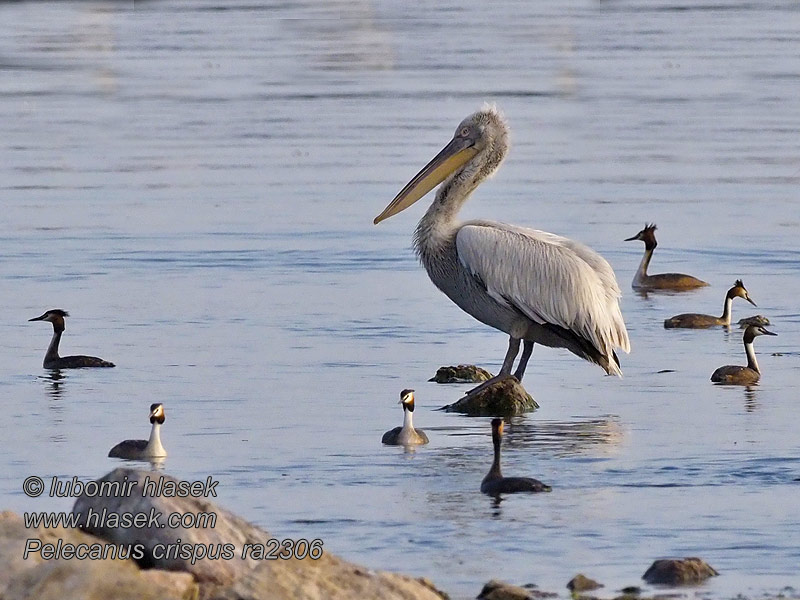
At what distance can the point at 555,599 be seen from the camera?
6.01 metres

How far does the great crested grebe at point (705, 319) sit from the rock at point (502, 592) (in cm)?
640

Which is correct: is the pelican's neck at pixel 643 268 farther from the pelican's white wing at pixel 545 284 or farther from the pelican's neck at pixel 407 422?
the pelican's neck at pixel 407 422

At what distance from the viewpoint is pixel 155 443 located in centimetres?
825

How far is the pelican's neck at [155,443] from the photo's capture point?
8.26m

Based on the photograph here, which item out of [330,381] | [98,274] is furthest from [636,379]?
[98,274]

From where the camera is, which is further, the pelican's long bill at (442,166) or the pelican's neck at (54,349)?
the pelican's long bill at (442,166)

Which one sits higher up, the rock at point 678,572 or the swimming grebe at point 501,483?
the swimming grebe at point 501,483

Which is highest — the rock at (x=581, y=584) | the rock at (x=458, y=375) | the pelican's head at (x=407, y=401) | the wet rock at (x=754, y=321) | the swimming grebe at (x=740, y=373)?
the wet rock at (x=754, y=321)

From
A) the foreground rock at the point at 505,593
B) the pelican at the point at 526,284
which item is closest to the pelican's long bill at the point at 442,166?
the pelican at the point at 526,284

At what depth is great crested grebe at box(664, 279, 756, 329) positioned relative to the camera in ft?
40.0

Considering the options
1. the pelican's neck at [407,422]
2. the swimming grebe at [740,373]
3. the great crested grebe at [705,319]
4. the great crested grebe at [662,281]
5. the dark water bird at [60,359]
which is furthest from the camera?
the great crested grebe at [662,281]

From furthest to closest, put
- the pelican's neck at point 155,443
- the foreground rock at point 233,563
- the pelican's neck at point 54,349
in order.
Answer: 1. the pelican's neck at point 54,349
2. the pelican's neck at point 155,443
3. the foreground rock at point 233,563

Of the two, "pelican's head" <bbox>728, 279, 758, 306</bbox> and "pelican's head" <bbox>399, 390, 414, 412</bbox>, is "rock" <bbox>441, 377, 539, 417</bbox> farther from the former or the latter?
"pelican's head" <bbox>728, 279, 758, 306</bbox>

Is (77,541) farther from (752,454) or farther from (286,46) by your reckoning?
(286,46)
